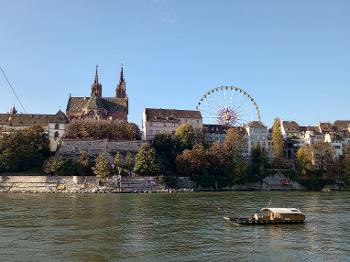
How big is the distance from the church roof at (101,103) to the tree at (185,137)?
22.7 metres

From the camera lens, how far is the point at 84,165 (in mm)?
90625

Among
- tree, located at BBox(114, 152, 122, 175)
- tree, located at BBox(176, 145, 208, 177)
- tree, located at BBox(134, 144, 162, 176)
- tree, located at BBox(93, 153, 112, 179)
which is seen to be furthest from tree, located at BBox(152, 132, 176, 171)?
tree, located at BBox(93, 153, 112, 179)

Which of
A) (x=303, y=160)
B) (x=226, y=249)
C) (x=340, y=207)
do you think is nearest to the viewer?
(x=226, y=249)

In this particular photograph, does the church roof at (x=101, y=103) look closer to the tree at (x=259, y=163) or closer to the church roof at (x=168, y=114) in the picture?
the church roof at (x=168, y=114)

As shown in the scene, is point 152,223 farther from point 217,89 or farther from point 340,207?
point 217,89

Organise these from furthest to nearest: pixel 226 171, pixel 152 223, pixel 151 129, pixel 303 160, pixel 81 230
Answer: pixel 151 129
pixel 303 160
pixel 226 171
pixel 152 223
pixel 81 230

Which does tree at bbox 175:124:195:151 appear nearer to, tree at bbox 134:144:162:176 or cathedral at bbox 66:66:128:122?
tree at bbox 134:144:162:176

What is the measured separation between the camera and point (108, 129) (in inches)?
4011

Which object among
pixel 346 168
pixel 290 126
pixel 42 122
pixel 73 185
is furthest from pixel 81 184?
pixel 290 126

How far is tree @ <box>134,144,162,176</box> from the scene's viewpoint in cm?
9106

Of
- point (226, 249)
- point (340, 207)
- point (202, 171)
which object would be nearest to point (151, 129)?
point (202, 171)

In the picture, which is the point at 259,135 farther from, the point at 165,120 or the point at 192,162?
the point at 192,162

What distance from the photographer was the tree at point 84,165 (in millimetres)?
90500

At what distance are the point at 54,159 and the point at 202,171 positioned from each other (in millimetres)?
30531
